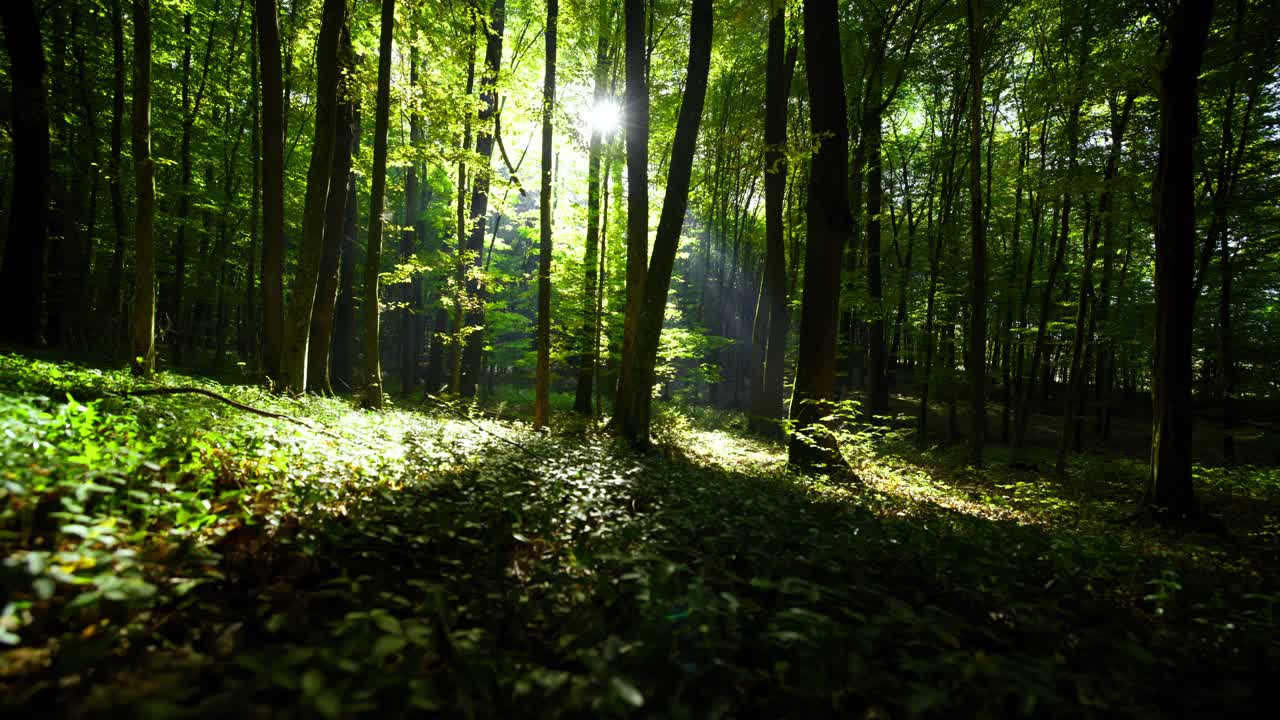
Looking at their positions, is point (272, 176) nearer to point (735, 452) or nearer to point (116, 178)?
point (116, 178)

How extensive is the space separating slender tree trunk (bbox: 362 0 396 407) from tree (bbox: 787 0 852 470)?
306 inches

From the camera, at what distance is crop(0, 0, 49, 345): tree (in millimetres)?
9930

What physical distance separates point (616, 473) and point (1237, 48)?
41.6 feet

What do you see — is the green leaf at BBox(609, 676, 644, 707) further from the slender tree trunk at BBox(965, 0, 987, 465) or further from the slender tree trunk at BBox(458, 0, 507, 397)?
the slender tree trunk at BBox(458, 0, 507, 397)

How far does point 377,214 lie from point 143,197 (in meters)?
3.55

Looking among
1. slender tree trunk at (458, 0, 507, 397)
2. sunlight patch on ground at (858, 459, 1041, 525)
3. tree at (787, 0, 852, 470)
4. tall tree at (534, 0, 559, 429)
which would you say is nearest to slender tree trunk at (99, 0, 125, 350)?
slender tree trunk at (458, 0, 507, 397)

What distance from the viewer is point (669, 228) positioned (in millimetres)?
9227

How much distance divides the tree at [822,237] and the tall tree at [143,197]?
10.9 metres

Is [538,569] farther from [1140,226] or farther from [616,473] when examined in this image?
[1140,226]

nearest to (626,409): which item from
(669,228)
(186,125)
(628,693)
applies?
(669,228)

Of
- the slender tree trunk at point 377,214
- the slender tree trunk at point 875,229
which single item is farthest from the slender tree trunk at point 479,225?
the slender tree trunk at point 875,229

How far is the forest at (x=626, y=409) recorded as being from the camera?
1.78 m

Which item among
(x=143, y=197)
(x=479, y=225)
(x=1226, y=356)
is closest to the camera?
(x=143, y=197)

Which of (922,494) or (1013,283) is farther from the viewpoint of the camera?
(1013,283)
